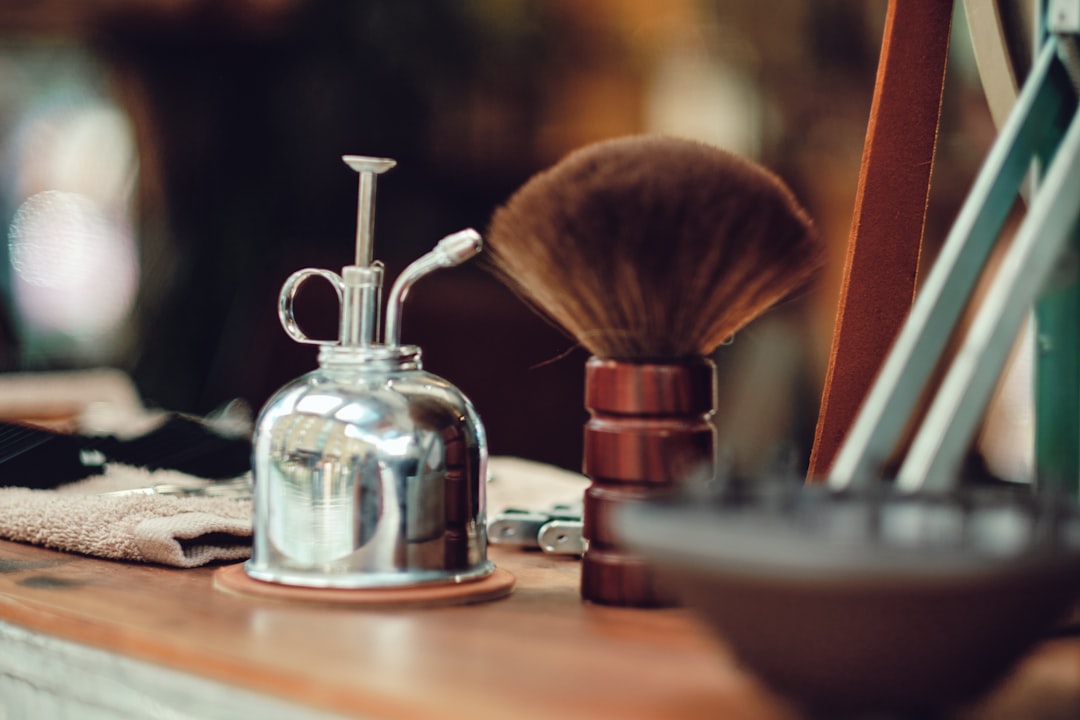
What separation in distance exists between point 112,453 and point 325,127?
160 cm

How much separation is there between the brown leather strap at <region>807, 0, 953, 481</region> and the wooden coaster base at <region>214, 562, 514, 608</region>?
18 cm

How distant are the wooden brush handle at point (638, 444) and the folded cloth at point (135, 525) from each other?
229 millimetres

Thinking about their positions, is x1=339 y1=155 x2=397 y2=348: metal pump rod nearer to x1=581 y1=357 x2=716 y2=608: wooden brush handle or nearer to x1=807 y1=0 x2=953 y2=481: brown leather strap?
x1=581 y1=357 x2=716 y2=608: wooden brush handle

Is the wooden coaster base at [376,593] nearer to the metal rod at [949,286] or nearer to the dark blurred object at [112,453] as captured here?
the metal rod at [949,286]

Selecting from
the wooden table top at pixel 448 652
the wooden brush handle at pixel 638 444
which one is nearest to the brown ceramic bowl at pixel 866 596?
the wooden table top at pixel 448 652

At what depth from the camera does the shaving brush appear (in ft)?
1.83

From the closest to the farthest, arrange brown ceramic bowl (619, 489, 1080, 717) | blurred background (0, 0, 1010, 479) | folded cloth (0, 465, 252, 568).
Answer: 1. brown ceramic bowl (619, 489, 1080, 717)
2. folded cloth (0, 465, 252, 568)
3. blurred background (0, 0, 1010, 479)

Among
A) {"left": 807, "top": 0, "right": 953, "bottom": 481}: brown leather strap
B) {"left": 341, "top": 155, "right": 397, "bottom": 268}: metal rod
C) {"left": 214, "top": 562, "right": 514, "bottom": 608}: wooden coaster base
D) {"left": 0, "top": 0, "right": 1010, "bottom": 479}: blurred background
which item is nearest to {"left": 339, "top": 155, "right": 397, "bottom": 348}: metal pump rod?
{"left": 341, "top": 155, "right": 397, "bottom": 268}: metal rod

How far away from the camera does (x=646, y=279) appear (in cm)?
56

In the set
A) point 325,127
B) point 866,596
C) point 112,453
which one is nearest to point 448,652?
point 866,596

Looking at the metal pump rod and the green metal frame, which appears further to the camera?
the metal pump rod

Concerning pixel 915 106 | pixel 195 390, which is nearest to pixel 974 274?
pixel 915 106

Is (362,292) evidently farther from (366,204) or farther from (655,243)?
(655,243)

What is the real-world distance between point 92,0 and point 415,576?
2168mm
